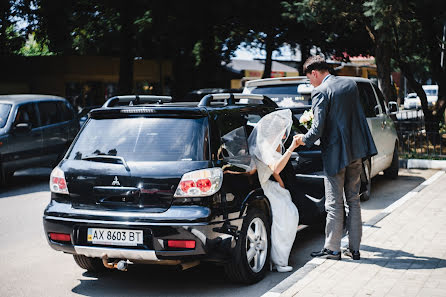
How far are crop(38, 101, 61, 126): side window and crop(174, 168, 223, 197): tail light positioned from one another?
8.66 metres

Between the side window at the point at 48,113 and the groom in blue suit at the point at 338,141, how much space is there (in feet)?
27.4

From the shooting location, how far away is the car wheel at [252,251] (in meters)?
5.00

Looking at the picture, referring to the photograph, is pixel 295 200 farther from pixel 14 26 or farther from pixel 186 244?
pixel 14 26

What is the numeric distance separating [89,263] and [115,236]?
111 centimetres

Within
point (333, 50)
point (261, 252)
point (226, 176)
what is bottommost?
point (261, 252)

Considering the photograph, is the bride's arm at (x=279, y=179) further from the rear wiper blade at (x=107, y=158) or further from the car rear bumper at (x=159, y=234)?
the rear wiper blade at (x=107, y=158)

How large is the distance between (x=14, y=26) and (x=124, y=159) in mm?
24085

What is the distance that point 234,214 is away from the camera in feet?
16.2

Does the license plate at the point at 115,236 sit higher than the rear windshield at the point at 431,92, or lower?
higher

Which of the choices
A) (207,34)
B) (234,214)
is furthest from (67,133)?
(207,34)

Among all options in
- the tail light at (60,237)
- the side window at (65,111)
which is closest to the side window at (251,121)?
the tail light at (60,237)

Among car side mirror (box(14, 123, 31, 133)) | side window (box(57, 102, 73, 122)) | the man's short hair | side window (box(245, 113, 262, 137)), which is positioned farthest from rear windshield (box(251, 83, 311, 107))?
side window (box(57, 102, 73, 122))

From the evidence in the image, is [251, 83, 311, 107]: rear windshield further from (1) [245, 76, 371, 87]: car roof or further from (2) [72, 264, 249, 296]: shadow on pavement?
(2) [72, 264, 249, 296]: shadow on pavement

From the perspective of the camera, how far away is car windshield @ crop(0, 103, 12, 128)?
38.5 ft
